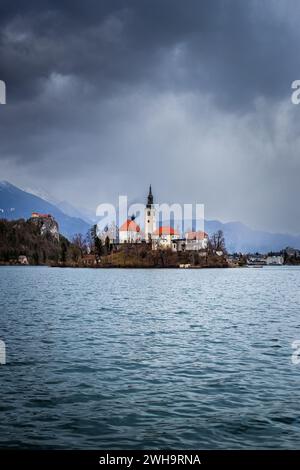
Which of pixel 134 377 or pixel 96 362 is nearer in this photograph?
pixel 134 377

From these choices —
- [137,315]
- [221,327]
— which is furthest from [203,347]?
[137,315]

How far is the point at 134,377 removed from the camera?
21.9 meters

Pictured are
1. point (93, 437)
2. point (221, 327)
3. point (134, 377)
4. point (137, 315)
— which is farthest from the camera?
point (137, 315)

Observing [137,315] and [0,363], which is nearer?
Answer: [0,363]

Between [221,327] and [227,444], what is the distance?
1002 inches

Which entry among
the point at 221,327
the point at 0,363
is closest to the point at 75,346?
the point at 0,363

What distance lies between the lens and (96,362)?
25.0 m

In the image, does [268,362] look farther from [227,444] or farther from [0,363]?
[0,363]

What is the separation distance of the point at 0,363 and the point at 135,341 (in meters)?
9.85

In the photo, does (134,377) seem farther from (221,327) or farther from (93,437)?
(221,327)
